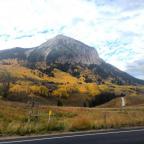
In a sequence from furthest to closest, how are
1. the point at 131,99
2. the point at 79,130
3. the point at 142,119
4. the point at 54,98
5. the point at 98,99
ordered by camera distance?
the point at 54,98
the point at 98,99
the point at 131,99
the point at 142,119
the point at 79,130

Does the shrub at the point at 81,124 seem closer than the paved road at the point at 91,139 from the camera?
No

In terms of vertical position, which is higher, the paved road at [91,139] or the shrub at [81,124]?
the shrub at [81,124]

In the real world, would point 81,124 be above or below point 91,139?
above

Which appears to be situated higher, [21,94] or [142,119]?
[21,94]

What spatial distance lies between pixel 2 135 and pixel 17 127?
112 cm

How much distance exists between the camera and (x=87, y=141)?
16.2 meters

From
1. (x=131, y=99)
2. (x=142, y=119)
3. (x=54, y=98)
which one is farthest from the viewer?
(x=54, y=98)

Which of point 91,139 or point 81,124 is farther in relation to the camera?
point 81,124

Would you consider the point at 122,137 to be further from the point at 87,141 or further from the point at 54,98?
the point at 54,98

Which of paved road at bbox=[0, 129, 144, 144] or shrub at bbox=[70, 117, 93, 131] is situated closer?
paved road at bbox=[0, 129, 144, 144]

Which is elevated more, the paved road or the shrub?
the shrub

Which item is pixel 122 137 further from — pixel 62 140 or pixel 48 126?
pixel 48 126

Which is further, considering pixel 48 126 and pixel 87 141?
pixel 48 126

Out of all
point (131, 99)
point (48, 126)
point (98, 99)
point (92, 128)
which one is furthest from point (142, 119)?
point (98, 99)
